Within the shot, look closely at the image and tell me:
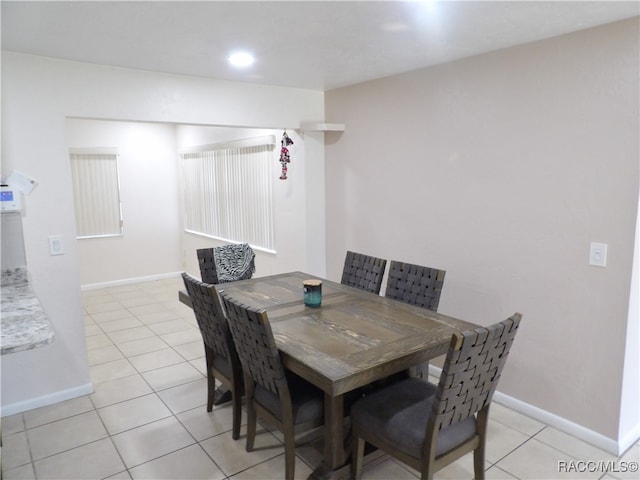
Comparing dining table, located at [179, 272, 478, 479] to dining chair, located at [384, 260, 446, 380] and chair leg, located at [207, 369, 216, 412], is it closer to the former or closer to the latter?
dining chair, located at [384, 260, 446, 380]

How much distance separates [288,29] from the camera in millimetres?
2271

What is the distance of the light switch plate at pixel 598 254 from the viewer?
237cm

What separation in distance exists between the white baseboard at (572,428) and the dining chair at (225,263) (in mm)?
2112

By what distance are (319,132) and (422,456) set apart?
3.09 m

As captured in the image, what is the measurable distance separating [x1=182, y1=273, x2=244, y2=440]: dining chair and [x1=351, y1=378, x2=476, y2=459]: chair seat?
0.79 metres

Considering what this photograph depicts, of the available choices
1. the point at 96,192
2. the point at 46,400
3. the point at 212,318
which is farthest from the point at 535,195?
the point at 96,192

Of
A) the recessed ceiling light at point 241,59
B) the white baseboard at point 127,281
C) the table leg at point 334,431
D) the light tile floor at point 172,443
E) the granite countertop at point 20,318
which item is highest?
the recessed ceiling light at point 241,59

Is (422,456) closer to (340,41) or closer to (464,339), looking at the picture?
(464,339)

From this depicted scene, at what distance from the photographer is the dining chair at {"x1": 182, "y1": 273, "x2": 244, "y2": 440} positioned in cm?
243

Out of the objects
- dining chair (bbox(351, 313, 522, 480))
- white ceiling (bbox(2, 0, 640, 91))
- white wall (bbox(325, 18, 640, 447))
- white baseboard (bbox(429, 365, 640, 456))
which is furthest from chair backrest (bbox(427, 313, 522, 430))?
white ceiling (bbox(2, 0, 640, 91))

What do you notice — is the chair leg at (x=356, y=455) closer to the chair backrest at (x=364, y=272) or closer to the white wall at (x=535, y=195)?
the chair backrest at (x=364, y=272)

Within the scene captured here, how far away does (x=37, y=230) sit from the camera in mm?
2871

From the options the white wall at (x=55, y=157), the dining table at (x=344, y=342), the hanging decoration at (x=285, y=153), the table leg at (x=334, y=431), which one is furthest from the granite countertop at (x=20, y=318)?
the hanging decoration at (x=285, y=153)

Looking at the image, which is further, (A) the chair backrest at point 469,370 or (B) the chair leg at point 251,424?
(B) the chair leg at point 251,424
